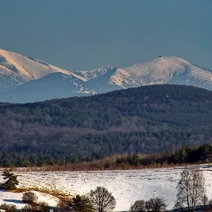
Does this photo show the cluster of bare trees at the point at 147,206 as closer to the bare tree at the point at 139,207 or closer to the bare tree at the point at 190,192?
the bare tree at the point at 139,207

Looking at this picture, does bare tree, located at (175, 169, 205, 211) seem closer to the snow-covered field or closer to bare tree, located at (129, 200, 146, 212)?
the snow-covered field

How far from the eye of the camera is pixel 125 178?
94.8m

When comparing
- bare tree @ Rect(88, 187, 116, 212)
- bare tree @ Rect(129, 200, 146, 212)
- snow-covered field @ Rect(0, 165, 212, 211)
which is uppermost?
snow-covered field @ Rect(0, 165, 212, 211)

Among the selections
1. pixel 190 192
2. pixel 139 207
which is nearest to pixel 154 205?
pixel 139 207

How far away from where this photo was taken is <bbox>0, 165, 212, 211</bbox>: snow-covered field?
3216 inches

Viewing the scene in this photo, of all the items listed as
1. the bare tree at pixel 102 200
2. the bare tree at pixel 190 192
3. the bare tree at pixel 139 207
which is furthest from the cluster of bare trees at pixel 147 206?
the bare tree at pixel 190 192

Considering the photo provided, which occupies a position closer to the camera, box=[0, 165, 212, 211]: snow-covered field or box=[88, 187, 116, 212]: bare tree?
box=[88, 187, 116, 212]: bare tree

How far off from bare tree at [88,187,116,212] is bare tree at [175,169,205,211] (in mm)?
6881

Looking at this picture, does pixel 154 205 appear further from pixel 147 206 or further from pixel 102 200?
pixel 102 200

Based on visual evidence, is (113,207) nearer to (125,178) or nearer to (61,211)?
(61,211)

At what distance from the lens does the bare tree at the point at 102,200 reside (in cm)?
7656

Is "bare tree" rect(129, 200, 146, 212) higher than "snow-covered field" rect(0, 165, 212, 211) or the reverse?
the reverse

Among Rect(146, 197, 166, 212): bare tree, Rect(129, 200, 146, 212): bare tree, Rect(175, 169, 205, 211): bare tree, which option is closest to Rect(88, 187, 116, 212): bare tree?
Rect(129, 200, 146, 212): bare tree

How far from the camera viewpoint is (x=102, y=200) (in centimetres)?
7662
